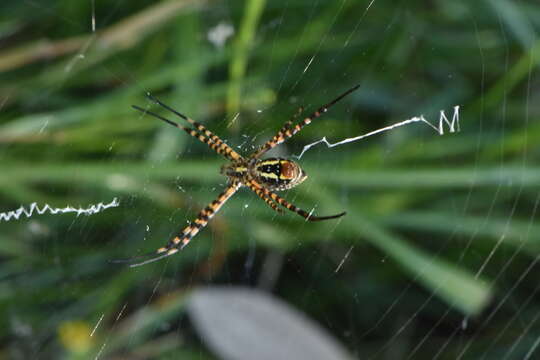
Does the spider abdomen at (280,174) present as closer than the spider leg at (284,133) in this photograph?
Yes

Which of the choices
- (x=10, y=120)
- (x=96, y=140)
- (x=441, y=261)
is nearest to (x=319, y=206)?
(x=441, y=261)

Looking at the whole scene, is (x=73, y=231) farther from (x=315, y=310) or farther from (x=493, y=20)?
(x=493, y=20)

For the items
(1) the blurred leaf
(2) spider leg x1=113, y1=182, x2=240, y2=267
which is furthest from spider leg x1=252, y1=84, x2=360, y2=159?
(1) the blurred leaf

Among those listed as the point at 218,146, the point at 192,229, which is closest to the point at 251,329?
the point at 192,229

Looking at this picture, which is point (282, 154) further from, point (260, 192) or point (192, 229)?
point (192, 229)

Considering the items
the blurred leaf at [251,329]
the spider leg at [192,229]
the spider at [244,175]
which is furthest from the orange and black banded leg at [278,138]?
the blurred leaf at [251,329]

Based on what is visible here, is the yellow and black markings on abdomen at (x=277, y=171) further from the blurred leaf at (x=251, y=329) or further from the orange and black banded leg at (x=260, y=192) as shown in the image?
the blurred leaf at (x=251, y=329)
